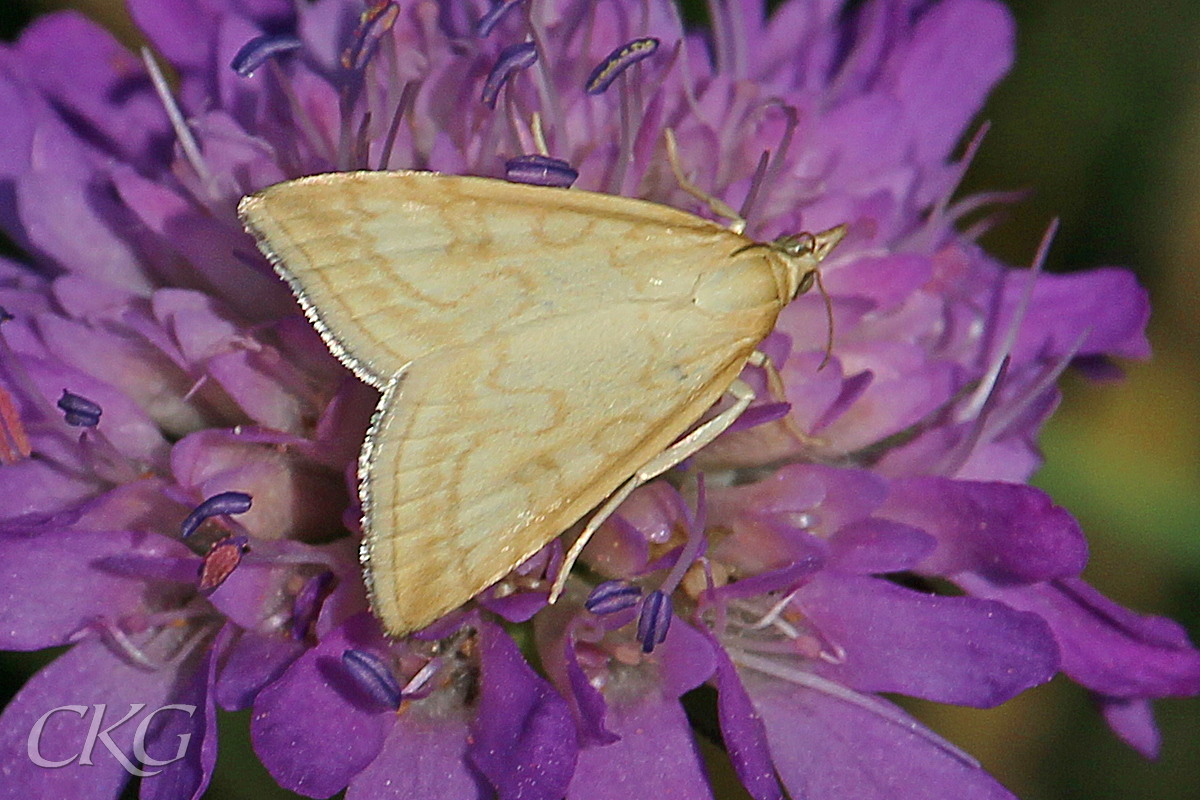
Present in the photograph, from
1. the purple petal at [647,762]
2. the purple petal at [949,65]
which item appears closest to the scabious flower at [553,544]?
the purple petal at [647,762]

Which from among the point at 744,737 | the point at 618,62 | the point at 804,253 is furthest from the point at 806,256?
the point at 744,737

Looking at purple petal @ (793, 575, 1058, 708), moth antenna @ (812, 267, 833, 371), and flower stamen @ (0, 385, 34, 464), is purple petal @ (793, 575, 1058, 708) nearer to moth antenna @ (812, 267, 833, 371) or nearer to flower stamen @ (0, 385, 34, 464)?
moth antenna @ (812, 267, 833, 371)

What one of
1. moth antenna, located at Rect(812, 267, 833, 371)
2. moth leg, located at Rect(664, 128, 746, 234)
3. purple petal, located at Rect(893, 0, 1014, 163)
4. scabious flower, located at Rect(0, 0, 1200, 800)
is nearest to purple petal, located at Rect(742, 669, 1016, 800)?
scabious flower, located at Rect(0, 0, 1200, 800)

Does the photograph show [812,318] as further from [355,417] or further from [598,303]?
[355,417]

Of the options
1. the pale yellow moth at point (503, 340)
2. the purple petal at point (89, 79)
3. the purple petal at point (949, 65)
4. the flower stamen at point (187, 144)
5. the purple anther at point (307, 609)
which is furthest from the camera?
the purple petal at point (949, 65)

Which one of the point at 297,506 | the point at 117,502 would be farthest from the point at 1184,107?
the point at 117,502

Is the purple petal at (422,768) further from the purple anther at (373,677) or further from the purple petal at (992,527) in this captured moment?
the purple petal at (992,527)
